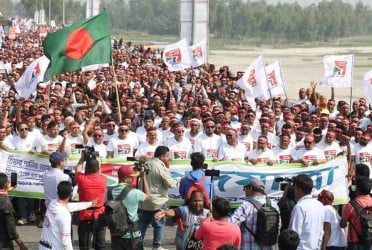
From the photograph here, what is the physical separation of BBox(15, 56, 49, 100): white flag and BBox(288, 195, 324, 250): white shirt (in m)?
7.47

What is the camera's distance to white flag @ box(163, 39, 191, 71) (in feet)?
70.8

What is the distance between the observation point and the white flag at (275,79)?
18391 millimetres

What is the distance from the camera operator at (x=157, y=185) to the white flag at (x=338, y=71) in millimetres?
8638

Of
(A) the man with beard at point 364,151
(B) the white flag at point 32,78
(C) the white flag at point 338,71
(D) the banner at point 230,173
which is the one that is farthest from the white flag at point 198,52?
(D) the banner at point 230,173

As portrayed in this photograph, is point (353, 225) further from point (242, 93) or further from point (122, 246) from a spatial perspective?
point (242, 93)

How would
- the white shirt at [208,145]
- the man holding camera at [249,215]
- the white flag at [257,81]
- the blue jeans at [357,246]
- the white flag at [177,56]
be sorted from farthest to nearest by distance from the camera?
the white flag at [177,56], the white flag at [257,81], the white shirt at [208,145], the blue jeans at [357,246], the man holding camera at [249,215]

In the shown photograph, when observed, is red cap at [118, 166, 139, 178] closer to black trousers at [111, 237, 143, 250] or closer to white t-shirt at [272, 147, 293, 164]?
black trousers at [111, 237, 143, 250]

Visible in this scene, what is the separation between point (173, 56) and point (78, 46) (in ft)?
27.0

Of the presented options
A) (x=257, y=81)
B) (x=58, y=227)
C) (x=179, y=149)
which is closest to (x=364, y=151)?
(x=179, y=149)

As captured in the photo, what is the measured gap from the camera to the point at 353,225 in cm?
884

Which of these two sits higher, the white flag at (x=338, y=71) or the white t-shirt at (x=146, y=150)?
the white flag at (x=338, y=71)

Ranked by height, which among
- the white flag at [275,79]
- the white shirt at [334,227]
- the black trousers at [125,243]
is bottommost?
the black trousers at [125,243]

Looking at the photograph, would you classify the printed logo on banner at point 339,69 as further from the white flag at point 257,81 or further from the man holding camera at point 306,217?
the man holding camera at point 306,217

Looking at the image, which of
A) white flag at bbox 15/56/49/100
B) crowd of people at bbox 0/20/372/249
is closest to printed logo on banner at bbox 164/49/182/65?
crowd of people at bbox 0/20/372/249
